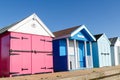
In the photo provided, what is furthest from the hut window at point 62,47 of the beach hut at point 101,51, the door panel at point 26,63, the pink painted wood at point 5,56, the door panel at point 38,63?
the pink painted wood at point 5,56

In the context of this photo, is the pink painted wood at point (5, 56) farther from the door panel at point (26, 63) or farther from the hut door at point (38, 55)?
the hut door at point (38, 55)

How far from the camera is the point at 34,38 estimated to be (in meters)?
15.6

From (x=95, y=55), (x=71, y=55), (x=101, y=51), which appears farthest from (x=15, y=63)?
(x=101, y=51)

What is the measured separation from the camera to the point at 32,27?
15578 mm

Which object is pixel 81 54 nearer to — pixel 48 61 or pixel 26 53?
pixel 48 61

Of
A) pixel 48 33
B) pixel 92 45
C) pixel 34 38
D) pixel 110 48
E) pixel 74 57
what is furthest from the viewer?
pixel 110 48

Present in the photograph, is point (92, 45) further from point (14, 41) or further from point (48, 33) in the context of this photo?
point (14, 41)

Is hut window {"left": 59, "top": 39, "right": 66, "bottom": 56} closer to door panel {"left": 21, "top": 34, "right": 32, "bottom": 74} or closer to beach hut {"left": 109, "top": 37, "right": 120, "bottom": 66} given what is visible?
door panel {"left": 21, "top": 34, "right": 32, "bottom": 74}

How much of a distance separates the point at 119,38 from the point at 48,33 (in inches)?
597

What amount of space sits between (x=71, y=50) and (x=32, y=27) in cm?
616

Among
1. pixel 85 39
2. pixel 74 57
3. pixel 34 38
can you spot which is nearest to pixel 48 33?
pixel 34 38

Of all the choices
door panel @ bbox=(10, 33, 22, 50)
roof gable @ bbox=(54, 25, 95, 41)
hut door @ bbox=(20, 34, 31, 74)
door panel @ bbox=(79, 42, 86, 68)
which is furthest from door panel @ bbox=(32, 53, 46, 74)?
door panel @ bbox=(79, 42, 86, 68)

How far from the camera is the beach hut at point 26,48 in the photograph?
14.1 meters

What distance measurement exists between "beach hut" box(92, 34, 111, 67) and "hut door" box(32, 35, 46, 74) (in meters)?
8.84
